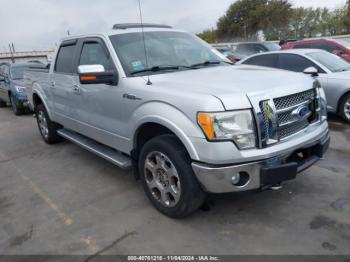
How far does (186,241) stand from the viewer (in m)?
3.07

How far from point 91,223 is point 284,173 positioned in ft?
6.69

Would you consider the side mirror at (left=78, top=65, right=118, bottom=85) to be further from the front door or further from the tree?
the tree

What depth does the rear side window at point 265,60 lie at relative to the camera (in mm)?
7762

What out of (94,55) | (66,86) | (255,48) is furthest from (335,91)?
(255,48)

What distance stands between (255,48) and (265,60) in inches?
333

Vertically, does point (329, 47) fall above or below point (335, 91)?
above

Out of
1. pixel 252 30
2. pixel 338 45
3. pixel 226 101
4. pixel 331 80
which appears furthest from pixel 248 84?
pixel 252 30

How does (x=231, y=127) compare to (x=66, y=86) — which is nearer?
(x=231, y=127)

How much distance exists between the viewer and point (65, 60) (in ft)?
17.2

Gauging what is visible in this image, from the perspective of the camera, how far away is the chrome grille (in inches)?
118

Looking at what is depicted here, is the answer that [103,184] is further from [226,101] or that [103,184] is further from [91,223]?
[226,101]

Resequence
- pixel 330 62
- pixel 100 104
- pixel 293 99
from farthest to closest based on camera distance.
→ 1. pixel 330 62
2. pixel 100 104
3. pixel 293 99

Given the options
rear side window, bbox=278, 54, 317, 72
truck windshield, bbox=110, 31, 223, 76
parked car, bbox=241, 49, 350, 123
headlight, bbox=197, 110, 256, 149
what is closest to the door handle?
truck windshield, bbox=110, 31, 223, 76

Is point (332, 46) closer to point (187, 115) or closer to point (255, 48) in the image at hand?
point (255, 48)
